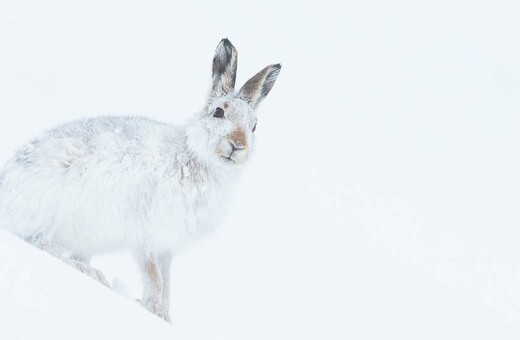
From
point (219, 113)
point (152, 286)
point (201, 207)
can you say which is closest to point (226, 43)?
point (219, 113)

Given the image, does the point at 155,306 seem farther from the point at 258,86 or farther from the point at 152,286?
the point at 258,86

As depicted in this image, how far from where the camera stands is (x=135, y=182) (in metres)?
5.07

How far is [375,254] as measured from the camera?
8734 mm

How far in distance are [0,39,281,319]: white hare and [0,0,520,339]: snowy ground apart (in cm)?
27

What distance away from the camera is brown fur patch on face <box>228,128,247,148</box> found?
5121 mm

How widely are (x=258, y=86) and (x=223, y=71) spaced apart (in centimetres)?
21

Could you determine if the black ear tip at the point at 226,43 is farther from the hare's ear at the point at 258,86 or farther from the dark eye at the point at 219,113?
the dark eye at the point at 219,113

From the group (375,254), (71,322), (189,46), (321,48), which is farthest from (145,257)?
(321,48)

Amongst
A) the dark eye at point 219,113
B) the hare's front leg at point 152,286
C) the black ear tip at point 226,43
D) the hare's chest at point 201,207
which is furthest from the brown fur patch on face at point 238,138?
the hare's front leg at point 152,286

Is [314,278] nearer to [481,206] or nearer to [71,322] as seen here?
[481,206]

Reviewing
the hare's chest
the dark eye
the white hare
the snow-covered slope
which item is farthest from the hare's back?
the snow-covered slope

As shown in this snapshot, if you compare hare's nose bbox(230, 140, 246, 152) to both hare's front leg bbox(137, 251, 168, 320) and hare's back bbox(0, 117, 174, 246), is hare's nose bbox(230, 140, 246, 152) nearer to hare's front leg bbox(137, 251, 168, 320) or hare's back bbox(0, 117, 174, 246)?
hare's back bbox(0, 117, 174, 246)

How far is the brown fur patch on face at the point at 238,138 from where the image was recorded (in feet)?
16.8

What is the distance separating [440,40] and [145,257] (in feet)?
31.7
